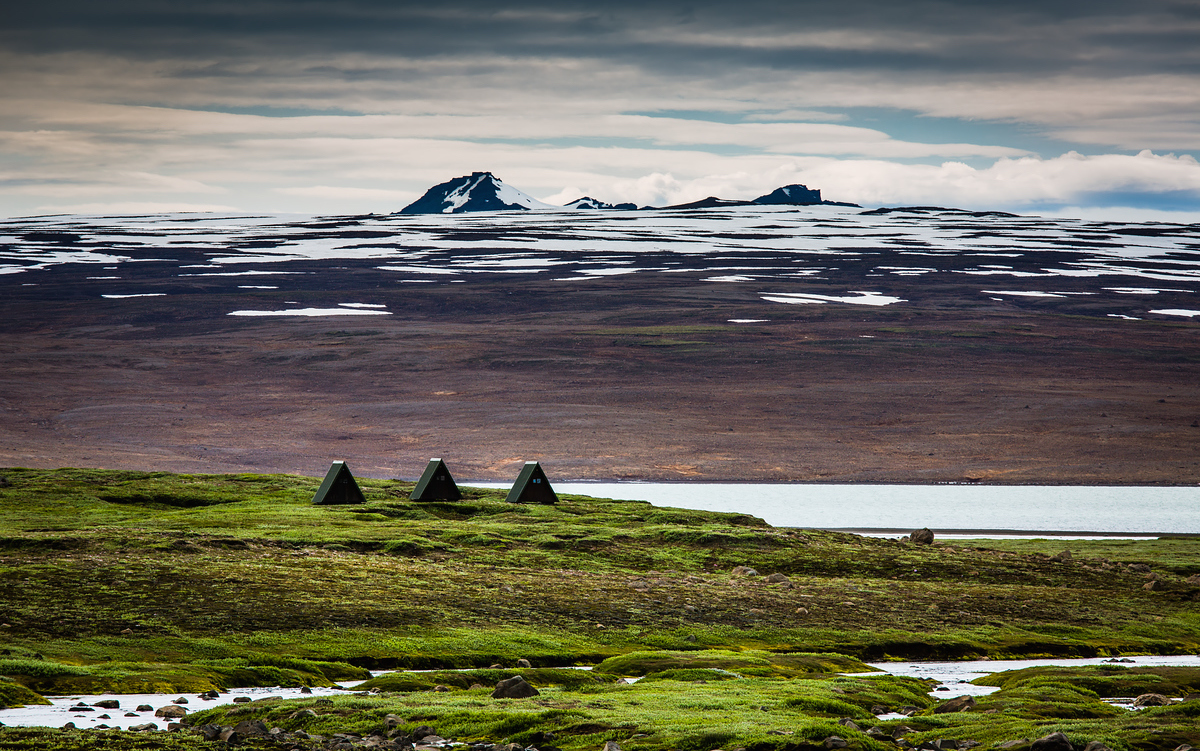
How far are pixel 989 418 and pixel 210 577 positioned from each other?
81.2 m

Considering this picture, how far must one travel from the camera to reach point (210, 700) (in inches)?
703

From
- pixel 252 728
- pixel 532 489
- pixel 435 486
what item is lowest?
pixel 532 489

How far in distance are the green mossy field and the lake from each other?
466 inches

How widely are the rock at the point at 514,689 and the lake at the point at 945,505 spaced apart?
133 feet

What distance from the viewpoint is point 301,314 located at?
143 m

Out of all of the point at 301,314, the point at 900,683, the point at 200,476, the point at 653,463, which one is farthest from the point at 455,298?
the point at 900,683

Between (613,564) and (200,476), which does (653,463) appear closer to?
(200,476)

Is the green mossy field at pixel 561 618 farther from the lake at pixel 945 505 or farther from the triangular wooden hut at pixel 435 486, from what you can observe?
the lake at pixel 945 505

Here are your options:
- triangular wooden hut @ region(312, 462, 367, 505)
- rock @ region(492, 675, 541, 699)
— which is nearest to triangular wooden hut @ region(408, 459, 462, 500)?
triangular wooden hut @ region(312, 462, 367, 505)

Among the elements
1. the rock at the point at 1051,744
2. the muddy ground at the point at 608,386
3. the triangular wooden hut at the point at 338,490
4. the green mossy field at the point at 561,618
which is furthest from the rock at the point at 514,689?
the muddy ground at the point at 608,386

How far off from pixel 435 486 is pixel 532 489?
4.54 metres

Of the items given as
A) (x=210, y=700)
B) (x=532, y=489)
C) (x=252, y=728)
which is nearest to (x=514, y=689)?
(x=252, y=728)

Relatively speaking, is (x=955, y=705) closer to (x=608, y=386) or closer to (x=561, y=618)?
(x=561, y=618)

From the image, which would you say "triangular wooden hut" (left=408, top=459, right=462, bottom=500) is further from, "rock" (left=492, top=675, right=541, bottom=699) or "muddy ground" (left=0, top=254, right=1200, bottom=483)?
"rock" (left=492, top=675, right=541, bottom=699)
